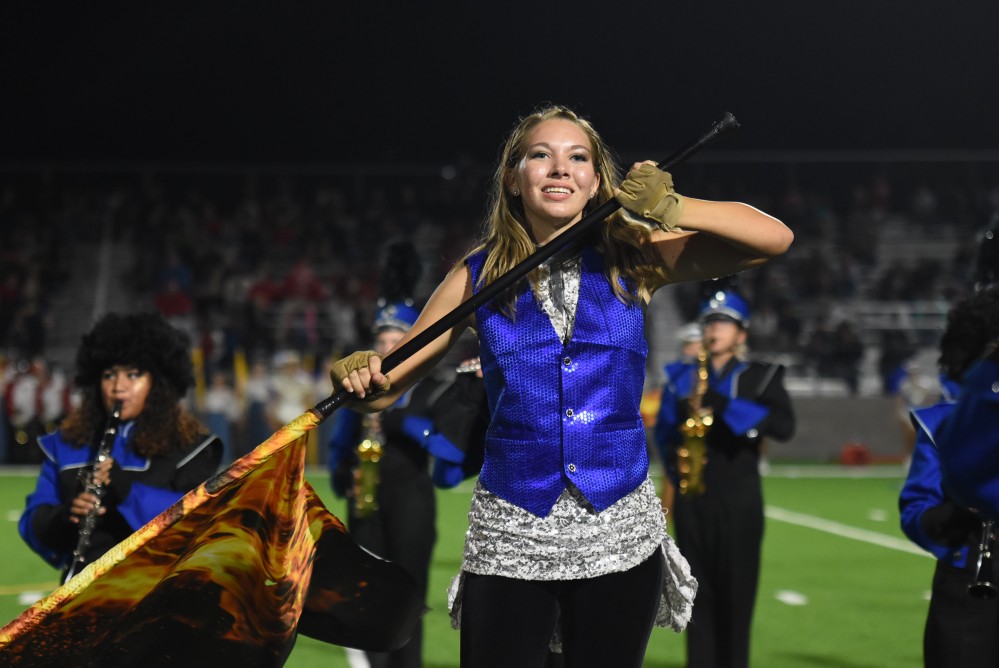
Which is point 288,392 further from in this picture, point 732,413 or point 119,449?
point 119,449

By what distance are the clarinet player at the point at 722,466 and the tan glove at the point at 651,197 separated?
124 inches

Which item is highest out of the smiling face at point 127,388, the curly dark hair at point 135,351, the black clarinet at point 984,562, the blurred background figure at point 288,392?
the curly dark hair at point 135,351

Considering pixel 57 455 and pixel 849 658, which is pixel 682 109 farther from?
pixel 57 455

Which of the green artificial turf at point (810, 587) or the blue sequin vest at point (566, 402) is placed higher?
the blue sequin vest at point (566, 402)

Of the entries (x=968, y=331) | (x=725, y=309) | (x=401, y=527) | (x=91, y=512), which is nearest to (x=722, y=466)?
(x=725, y=309)

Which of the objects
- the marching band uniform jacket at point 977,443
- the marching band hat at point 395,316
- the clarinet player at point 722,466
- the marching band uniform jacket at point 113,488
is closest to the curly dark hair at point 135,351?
the marching band uniform jacket at point 113,488

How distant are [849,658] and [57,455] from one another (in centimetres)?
404

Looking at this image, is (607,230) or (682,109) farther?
(682,109)

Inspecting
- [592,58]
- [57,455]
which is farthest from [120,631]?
[592,58]

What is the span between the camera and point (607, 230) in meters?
2.84

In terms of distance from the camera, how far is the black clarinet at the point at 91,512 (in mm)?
3939

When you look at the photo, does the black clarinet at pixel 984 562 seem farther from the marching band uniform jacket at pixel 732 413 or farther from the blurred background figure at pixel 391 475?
the blurred background figure at pixel 391 475

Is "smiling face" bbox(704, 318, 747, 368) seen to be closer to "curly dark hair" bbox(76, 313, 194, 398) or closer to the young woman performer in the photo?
"curly dark hair" bbox(76, 313, 194, 398)

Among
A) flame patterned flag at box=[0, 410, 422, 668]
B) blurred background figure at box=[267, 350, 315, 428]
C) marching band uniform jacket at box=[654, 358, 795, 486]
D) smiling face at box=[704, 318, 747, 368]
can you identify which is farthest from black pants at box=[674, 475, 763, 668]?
blurred background figure at box=[267, 350, 315, 428]
